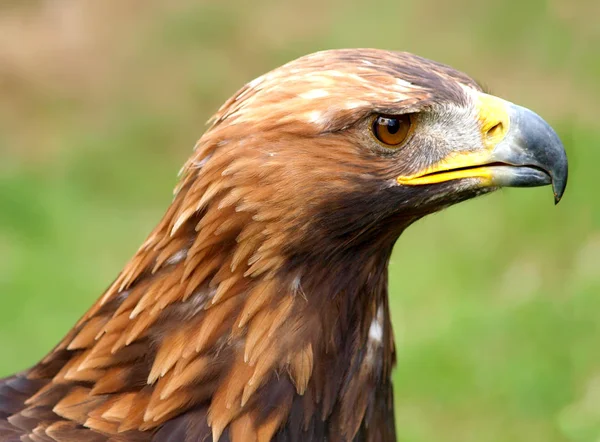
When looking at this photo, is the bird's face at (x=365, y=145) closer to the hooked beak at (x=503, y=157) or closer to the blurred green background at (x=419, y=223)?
the hooked beak at (x=503, y=157)

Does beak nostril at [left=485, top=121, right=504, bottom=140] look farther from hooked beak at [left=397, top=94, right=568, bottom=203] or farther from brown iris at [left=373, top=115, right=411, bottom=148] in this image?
brown iris at [left=373, top=115, right=411, bottom=148]

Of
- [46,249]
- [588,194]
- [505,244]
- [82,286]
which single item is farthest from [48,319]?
[588,194]

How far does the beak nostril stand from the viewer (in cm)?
286

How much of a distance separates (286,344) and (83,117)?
22.7ft

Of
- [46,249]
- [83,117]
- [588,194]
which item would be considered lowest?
[46,249]

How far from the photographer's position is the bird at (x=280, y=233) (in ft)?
9.11

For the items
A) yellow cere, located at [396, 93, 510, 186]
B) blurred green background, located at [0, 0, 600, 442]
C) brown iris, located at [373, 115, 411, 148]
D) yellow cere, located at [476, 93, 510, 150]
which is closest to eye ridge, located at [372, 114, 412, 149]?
brown iris, located at [373, 115, 411, 148]

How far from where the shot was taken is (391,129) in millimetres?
2803

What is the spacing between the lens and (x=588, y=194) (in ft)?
24.7

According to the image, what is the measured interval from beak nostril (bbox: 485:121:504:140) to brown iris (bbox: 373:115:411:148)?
0.76 feet

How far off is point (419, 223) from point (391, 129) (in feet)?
17.4

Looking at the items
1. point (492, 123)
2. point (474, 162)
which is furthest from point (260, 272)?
point (492, 123)

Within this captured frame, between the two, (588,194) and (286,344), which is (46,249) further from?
(286,344)

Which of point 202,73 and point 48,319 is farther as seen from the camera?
point 202,73
